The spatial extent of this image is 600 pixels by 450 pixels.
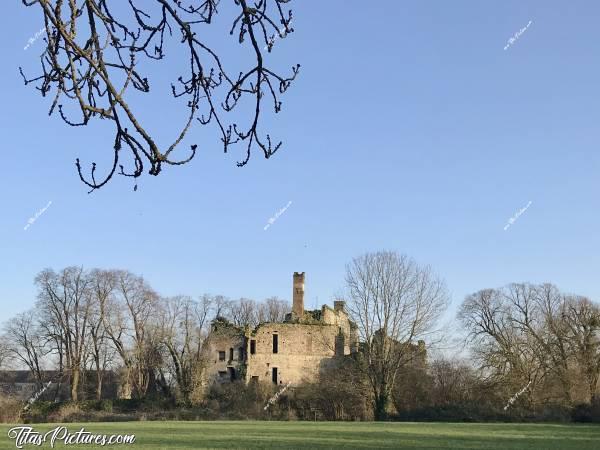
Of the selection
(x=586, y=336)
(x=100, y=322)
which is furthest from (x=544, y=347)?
(x=100, y=322)

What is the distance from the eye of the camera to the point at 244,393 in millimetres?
46656

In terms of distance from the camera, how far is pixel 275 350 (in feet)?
167

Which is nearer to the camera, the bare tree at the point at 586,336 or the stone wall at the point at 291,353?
the bare tree at the point at 586,336

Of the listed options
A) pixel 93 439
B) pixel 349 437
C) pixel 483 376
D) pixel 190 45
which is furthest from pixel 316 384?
pixel 190 45

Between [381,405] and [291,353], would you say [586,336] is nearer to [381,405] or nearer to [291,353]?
[381,405]

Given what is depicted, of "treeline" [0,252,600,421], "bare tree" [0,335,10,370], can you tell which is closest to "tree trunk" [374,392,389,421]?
"treeline" [0,252,600,421]

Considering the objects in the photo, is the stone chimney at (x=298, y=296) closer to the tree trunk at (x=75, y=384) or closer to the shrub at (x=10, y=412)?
the tree trunk at (x=75, y=384)

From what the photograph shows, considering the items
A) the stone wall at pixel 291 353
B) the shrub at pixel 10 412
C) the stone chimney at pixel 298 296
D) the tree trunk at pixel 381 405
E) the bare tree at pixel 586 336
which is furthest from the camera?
the stone chimney at pixel 298 296

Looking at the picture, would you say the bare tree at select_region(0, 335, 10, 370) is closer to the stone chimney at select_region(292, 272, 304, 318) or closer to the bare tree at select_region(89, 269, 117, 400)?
the bare tree at select_region(89, 269, 117, 400)

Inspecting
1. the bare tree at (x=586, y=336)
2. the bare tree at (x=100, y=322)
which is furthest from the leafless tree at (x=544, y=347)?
the bare tree at (x=100, y=322)

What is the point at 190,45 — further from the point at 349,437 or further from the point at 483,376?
the point at 483,376

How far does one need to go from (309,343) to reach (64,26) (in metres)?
48.5

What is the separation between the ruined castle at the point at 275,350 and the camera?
1983 inches

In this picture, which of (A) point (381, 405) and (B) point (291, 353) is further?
(B) point (291, 353)
